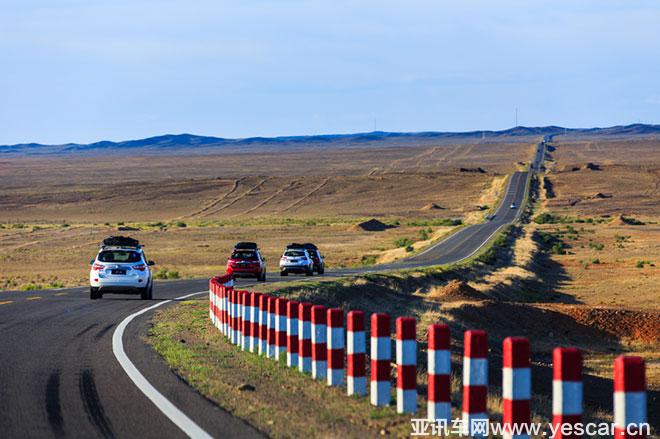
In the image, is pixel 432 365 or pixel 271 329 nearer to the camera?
pixel 432 365

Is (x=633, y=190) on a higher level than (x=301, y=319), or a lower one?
lower

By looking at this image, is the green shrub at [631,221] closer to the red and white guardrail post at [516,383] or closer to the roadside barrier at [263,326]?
the roadside barrier at [263,326]

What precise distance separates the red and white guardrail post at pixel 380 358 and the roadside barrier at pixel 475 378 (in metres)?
1.65

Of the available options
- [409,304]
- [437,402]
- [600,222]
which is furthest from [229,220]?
[437,402]

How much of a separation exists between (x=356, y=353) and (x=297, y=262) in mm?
37537

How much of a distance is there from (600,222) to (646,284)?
211 feet

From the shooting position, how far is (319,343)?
42.7 feet

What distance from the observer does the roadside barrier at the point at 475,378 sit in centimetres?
920

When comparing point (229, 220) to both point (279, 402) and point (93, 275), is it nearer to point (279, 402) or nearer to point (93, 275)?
point (93, 275)

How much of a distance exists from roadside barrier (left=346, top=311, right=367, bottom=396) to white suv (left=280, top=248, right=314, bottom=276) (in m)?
36.7

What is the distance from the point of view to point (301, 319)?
1343 cm

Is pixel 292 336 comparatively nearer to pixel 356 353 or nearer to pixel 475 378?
pixel 356 353

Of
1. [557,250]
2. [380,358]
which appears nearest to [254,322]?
[380,358]

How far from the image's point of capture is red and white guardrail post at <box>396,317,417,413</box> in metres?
10.5
